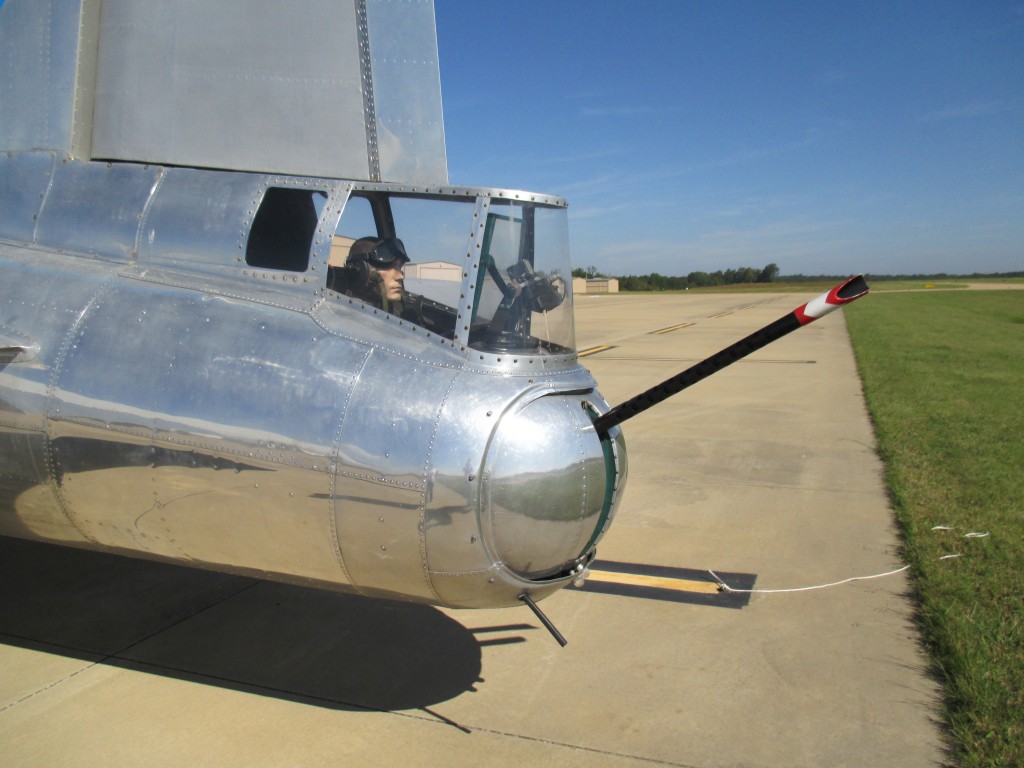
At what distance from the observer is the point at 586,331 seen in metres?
29.2

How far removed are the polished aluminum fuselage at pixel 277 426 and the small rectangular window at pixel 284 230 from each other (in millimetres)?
48

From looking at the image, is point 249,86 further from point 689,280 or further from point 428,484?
point 689,280

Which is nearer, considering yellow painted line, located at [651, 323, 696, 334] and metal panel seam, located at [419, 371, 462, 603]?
metal panel seam, located at [419, 371, 462, 603]

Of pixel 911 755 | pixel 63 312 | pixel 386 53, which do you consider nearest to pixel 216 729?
pixel 63 312

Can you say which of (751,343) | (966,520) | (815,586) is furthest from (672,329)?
(751,343)

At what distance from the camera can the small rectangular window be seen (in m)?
3.99

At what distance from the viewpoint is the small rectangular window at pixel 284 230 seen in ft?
13.1

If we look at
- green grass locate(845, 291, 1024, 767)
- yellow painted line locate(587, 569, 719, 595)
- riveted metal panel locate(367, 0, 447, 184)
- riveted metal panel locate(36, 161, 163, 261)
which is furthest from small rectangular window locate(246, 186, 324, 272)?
green grass locate(845, 291, 1024, 767)

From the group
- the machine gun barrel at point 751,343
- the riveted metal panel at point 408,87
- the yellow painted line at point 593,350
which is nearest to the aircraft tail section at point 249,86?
the riveted metal panel at point 408,87

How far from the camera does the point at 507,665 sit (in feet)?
14.6

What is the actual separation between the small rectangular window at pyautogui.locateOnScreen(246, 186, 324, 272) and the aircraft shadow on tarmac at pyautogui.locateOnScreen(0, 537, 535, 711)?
85.5 inches

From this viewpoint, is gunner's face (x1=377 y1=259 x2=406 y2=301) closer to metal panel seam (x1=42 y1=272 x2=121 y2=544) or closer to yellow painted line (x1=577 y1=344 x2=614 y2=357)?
metal panel seam (x1=42 y1=272 x2=121 y2=544)

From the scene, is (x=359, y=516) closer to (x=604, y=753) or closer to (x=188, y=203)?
(x=604, y=753)

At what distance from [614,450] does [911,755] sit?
6.21ft
